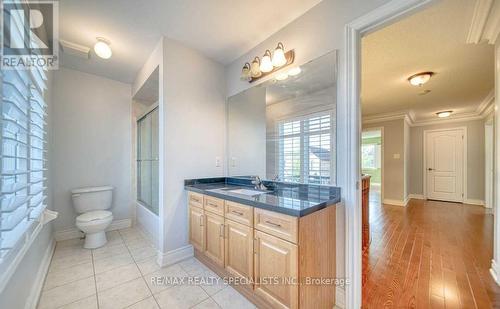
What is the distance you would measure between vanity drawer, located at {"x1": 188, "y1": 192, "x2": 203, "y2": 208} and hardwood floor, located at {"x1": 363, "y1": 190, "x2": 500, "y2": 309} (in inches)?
63.2

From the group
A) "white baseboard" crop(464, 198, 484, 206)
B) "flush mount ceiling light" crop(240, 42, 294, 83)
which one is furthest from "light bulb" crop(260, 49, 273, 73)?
"white baseboard" crop(464, 198, 484, 206)

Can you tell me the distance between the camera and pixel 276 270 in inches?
48.1

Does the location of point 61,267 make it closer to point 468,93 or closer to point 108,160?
point 108,160

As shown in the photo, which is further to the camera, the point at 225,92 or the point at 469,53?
the point at 225,92

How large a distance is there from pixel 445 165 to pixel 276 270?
6.56 metres

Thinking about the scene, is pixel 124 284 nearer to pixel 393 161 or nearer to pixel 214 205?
pixel 214 205

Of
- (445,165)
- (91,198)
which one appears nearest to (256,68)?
(91,198)

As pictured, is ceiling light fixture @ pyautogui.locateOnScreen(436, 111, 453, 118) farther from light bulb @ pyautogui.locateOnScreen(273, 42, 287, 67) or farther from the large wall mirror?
light bulb @ pyautogui.locateOnScreen(273, 42, 287, 67)

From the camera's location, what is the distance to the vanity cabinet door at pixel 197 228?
6.18 feet

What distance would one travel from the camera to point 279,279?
1208 millimetres

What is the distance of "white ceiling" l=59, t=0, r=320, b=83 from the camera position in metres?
1.58

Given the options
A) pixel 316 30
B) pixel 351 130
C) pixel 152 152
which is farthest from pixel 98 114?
pixel 351 130

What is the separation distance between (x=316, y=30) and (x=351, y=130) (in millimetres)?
904

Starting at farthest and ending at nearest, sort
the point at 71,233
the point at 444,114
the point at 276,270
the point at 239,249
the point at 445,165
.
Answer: the point at 445,165, the point at 444,114, the point at 71,233, the point at 239,249, the point at 276,270
